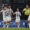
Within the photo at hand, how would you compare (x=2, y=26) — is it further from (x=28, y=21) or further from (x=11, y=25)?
(x=28, y=21)

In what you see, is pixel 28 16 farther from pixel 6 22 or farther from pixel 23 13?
pixel 6 22

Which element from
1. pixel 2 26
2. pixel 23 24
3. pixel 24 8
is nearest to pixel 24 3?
pixel 24 8

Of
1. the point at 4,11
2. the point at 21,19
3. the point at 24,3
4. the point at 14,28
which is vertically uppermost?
the point at 24,3

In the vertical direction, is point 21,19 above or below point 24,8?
below

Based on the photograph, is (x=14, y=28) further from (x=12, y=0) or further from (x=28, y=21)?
(x=12, y=0)

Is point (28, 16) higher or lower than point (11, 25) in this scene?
higher

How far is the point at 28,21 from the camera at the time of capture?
358 centimetres

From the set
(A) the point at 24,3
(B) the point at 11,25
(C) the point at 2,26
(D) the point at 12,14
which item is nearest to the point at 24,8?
(A) the point at 24,3

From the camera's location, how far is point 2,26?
367cm

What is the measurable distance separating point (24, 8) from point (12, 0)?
0.44 metres

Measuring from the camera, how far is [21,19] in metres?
3.57

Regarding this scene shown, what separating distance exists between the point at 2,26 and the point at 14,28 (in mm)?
381

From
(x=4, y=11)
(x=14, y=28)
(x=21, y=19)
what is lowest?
(x=14, y=28)

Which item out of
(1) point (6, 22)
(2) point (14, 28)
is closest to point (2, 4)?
(1) point (6, 22)
